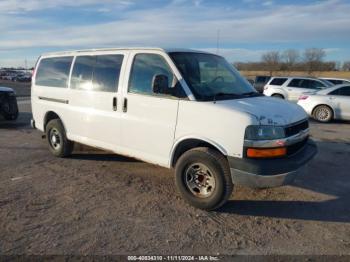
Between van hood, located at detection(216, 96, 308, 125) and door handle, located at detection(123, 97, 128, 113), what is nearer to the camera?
van hood, located at detection(216, 96, 308, 125)

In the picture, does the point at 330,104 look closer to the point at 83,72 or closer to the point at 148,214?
the point at 83,72

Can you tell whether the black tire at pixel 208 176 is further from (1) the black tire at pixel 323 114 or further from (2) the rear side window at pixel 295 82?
(2) the rear side window at pixel 295 82

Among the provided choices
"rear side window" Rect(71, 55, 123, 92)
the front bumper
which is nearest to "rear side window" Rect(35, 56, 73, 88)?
"rear side window" Rect(71, 55, 123, 92)

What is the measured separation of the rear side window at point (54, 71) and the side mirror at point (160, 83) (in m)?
2.63

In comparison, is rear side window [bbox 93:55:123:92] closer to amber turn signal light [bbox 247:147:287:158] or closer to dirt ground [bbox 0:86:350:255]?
dirt ground [bbox 0:86:350:255]

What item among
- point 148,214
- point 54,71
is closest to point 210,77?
point 148,214

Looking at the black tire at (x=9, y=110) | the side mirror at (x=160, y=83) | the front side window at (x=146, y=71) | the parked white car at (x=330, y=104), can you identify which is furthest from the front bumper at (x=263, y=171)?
the black tire at (x=9, y=110)

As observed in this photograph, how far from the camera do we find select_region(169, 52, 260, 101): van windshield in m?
5.14

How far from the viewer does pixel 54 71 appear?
7.48m

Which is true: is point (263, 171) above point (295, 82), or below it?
below

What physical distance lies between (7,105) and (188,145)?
9.77m

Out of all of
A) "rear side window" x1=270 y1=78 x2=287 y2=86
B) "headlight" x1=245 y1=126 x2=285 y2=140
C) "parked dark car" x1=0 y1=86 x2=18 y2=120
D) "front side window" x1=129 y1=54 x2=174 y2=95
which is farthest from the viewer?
"rear side window" x1=270 y1=78 x2=287 y2=86

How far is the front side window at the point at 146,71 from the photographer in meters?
5.34

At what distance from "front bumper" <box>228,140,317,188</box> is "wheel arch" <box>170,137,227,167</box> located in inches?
9.8
